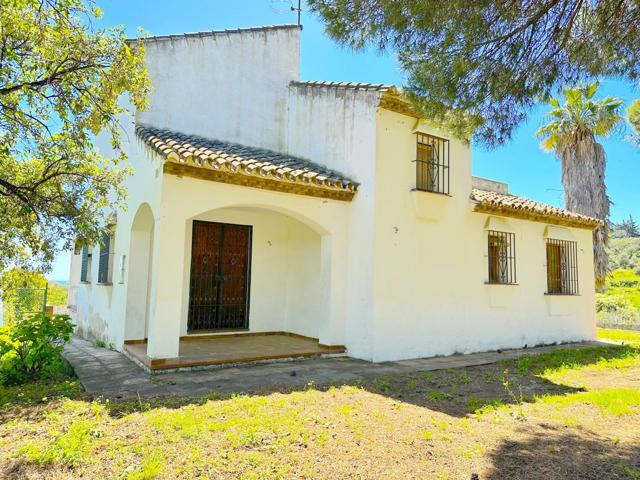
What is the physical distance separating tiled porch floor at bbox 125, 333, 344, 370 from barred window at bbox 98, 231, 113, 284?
2345mm

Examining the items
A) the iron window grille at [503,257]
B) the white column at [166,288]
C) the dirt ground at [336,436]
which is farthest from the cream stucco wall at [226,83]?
the dirt ground at [336,436]

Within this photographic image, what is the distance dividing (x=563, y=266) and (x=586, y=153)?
670 cm

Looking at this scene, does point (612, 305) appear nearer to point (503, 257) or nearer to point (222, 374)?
point (503, 257)

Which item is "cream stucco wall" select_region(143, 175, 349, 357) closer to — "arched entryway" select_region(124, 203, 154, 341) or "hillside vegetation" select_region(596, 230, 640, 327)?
"arched entryway" select_region(124, 203, 154, 341)

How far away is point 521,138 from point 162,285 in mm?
5973

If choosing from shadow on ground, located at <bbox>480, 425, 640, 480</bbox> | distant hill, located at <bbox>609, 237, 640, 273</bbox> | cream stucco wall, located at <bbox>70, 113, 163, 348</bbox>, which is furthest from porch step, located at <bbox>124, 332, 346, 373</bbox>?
distant hill, located at <bbox>609, 237, 640, 273</bbox>

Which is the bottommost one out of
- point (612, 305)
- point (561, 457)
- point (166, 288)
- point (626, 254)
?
point (561, 457)

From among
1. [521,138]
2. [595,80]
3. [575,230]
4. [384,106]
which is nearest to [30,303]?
[384,106]

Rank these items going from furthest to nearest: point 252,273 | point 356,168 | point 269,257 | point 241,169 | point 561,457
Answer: point 269,257, point 252,273, point 356,168, point 241,169, point 561,457

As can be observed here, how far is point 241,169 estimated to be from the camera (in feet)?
24.4

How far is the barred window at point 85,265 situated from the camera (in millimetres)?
12047

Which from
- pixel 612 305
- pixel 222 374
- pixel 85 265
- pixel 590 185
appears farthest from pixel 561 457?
pixel 612 305

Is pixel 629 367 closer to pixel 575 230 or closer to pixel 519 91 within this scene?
pixel 575 230

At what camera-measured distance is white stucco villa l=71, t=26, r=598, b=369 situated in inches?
307
